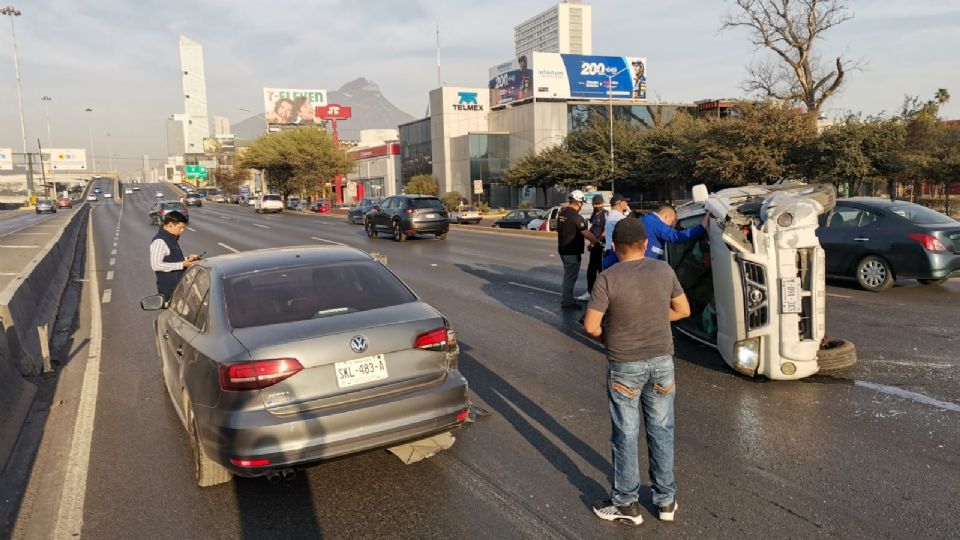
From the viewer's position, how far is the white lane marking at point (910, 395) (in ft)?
17.2

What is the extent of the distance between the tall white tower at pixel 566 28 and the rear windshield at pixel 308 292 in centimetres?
16484

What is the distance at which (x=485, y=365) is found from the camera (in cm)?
694

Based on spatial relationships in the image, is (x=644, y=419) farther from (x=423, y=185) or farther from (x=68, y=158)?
(x=68, y=158)

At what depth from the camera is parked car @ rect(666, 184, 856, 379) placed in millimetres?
5512

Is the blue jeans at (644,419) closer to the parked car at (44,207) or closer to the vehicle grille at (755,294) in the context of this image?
the vehicle grille at (755,294)

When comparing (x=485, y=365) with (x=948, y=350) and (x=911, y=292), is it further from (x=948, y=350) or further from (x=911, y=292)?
(x=911, y=292)

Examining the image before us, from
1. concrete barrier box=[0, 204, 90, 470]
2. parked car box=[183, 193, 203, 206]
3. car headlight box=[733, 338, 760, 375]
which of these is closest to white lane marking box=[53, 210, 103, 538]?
concrete barrier box=[0, 204, 90, 470]

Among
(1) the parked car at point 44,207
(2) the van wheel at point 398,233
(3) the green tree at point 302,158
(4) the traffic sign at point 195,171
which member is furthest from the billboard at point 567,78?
(4) the traffic sign at point 195,171

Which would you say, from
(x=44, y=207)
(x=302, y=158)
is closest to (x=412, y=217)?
(x=302, y=158)

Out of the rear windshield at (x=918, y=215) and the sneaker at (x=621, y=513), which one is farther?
the rear windshield at (x=918, y=215)

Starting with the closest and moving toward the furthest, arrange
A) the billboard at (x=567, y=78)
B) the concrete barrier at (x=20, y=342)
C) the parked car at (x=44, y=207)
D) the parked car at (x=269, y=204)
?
the concrete barrier at (x=20, y=342), the parked car at (x=269, y=204), the parked car at (x=44, y=207), the billboard at (x=567, y=78)

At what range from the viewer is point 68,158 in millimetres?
130250

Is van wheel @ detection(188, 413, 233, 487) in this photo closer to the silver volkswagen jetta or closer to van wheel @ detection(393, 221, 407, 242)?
the silver volkswagen jetta

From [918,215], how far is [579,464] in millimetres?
9058
